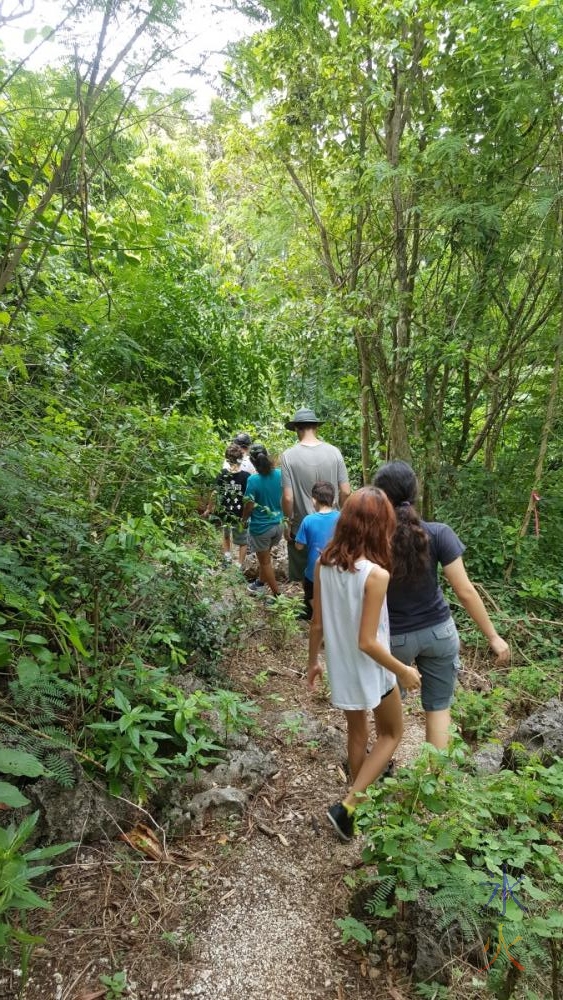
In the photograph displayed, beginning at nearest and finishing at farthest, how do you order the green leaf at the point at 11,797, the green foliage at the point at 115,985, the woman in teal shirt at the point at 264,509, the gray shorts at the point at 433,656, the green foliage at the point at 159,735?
the green leaf at the point at 11,797 < the green foliage at the point at 115,985 < the green foliage at the point at 159,735 < the gray shorts at the point at 433,656 < the woman in teal shirt at the point at 264,509

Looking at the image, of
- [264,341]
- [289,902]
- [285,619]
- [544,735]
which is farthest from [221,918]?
[264,341]

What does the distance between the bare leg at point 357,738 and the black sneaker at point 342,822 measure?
21 cm

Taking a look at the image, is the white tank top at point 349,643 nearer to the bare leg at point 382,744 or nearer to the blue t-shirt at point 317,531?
the bare leg at point 382,744

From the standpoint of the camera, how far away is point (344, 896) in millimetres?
2312

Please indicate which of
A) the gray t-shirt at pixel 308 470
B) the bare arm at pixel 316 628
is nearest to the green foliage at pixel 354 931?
the bare arm at pixel 316 628

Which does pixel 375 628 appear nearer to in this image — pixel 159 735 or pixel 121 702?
pixel 159 735

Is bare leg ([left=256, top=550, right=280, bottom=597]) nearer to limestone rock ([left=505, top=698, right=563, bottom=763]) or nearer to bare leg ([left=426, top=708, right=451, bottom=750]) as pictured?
limestone rock ([left=505, top=698, right=563, bottom=763])

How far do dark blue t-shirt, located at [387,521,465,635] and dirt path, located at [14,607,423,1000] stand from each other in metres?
1.12

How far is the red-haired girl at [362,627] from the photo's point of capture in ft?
7.72

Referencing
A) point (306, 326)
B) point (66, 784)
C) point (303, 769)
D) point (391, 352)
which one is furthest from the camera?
point (306, 326)

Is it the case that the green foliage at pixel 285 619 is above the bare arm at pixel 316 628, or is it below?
below

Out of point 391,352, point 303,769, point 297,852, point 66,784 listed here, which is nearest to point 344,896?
point 297,852

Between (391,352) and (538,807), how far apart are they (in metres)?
4.91

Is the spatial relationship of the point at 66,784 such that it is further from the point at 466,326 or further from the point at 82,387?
the point at 466,326
